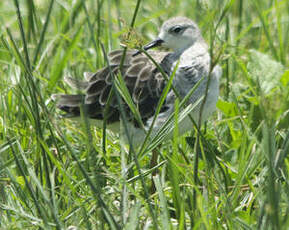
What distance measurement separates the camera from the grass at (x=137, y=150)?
7.14ft

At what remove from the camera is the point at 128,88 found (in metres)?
3.74

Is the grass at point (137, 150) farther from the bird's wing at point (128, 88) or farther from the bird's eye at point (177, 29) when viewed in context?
the bird's eye at point (177, 29)

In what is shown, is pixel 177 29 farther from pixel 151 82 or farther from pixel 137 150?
pixel 137 150

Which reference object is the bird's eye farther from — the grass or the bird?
the grass

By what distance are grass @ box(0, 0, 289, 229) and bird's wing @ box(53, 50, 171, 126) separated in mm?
145

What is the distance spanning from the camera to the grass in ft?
7.14

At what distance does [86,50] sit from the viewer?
4.79m

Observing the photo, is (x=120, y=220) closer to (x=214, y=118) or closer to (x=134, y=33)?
(x=134, y=33)

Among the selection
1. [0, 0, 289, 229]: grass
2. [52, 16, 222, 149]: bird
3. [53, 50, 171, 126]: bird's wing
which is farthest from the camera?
[53, 50, 171, 126]: bird's wing

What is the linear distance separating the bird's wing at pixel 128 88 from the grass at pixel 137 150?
0.14 metres

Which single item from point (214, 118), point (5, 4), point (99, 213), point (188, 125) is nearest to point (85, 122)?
point (99, 213)

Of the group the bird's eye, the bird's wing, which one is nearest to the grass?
the bird's wing

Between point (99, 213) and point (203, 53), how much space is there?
1.87 m

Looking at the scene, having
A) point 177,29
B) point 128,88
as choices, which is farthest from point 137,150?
point 177,29
